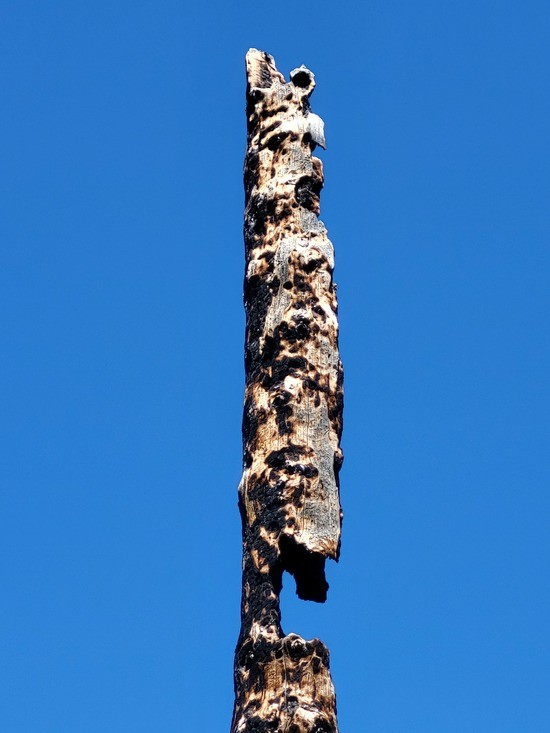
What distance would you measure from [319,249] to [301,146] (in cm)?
85

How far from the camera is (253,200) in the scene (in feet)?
29.1

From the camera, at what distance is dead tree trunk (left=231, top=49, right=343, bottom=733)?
23.4 ft

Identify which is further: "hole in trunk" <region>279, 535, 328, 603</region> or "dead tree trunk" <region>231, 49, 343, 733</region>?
"hole in trunk" <region>279, 535, 328, 603</region>

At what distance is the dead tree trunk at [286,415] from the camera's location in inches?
281

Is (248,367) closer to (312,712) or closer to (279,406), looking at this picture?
(279,406)

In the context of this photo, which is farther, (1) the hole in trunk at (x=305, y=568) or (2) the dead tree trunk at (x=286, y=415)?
(1) the hole in trunk at (x=305, y=568)

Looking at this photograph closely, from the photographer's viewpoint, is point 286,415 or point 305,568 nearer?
point 305,568

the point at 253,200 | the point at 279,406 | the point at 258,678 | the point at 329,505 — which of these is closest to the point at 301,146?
the point at 253,200

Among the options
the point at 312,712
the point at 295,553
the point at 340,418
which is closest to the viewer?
the point at 312,712

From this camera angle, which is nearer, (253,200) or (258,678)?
(258,678)

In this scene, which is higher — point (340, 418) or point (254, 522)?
point (340, 418)

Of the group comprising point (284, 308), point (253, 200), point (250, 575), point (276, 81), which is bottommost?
point (250, 575)

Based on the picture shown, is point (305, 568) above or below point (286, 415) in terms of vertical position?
below

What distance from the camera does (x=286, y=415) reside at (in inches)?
310
